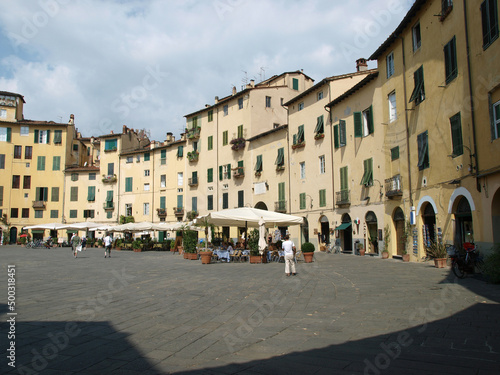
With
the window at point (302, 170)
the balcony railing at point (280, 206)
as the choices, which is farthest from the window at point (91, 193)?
the window at point (302, 170)

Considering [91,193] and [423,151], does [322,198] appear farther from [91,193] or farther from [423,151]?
[91,193]

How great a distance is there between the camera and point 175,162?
48312mm

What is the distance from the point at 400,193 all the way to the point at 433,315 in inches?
577

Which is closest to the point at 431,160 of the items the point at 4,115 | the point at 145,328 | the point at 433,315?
the point at 433,315

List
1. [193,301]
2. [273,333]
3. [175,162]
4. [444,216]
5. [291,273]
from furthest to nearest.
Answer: [175,162], [444,216], [291,273], [193,301], [273,333]

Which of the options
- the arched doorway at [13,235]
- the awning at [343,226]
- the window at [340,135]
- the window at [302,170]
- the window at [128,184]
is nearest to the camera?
the awning at [343,226]

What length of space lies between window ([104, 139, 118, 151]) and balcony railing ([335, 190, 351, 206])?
1352 inches

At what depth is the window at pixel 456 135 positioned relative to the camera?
15364 mm

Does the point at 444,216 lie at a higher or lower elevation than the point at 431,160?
lower

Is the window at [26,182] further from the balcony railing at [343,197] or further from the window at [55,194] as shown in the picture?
the balcony railing at [343,197]

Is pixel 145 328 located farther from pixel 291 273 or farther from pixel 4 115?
pixel 4 115

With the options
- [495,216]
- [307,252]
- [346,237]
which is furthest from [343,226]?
[495,216]

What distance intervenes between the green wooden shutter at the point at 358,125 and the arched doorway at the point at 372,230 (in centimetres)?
488

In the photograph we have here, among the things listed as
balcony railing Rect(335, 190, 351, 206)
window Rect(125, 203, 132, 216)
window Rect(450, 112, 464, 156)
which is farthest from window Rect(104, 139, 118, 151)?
window Rect(450, 112, 464, 156)
